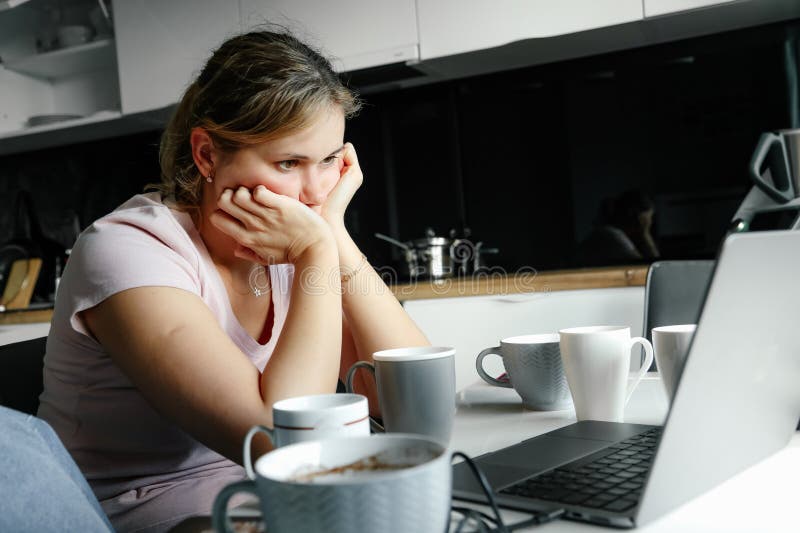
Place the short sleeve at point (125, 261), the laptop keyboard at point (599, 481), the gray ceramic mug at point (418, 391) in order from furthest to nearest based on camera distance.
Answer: the short sleeve at point (125, 261)
the gray ceramic mug at point (418, 391)
the laptop keyboard at point (599, 481)

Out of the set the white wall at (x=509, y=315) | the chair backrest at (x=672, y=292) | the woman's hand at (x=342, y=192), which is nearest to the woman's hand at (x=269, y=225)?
the woman's hand at (x=342, y=192)

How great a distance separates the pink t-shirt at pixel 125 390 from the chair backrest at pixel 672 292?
33.6 inches

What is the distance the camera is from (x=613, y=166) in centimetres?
271

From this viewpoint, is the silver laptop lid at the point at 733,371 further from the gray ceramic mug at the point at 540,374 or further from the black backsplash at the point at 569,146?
the black backsplash at the point at 569,146

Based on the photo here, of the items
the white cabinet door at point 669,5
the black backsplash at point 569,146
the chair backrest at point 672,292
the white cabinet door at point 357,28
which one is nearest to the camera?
the chair backrest at point 672,292

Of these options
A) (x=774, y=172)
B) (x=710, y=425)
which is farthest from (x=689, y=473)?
(x=774, y=172)

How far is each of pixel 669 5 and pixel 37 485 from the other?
7.58 ft

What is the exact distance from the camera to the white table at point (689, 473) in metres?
0.49

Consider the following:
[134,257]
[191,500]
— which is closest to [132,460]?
[191,500]

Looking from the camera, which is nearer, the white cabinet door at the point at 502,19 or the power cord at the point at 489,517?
the power cord at the point at 489,517

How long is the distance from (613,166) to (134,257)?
7.03 ft

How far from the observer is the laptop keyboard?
1.73ft

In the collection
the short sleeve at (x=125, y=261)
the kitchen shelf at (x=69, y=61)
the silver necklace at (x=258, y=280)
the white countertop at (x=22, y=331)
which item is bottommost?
the white countertop at (x=22, y=331)

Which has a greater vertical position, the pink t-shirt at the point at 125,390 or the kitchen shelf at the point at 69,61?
the kitchen shelf at the point at 69,61
